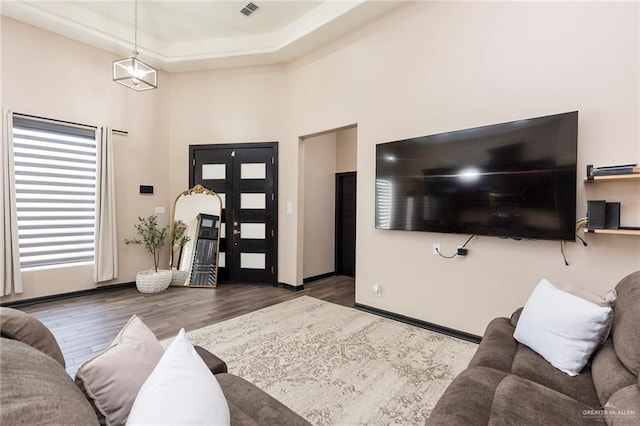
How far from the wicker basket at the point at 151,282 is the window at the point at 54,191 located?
81 cm

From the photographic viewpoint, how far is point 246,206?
497cm

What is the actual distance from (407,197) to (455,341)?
152cm

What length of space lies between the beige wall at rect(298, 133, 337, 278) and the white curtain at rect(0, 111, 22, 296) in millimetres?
3795

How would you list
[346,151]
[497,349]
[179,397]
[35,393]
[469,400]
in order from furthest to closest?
[346,151] → [497,349] → [469,400] → [179,397] → [35,393]

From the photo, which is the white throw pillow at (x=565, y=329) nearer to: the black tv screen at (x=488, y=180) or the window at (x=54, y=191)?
the black tv screen at (x=488, y=180)

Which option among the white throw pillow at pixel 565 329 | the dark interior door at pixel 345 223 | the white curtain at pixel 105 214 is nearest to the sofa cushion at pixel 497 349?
the white throw pillow at pixel 565 329

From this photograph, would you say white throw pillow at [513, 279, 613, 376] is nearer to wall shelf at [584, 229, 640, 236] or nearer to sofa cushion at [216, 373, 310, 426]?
wall shelf at [584, 229, 640, 236]

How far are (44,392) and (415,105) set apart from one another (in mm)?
3485

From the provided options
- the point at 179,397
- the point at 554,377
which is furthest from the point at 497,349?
the point at 179,397

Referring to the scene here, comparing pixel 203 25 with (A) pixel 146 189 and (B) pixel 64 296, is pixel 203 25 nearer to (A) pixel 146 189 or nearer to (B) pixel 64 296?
(A) pixel 146 189

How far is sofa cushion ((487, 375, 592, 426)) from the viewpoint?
1144 mm

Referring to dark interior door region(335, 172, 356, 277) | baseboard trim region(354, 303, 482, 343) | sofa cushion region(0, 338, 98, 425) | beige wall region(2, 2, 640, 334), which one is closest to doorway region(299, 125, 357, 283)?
dark interior door region(335, 172, 356, 277)

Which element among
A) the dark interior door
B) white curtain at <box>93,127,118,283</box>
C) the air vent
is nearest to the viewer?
the air vent

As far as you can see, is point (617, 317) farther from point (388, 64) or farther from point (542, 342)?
point (388, 64)
